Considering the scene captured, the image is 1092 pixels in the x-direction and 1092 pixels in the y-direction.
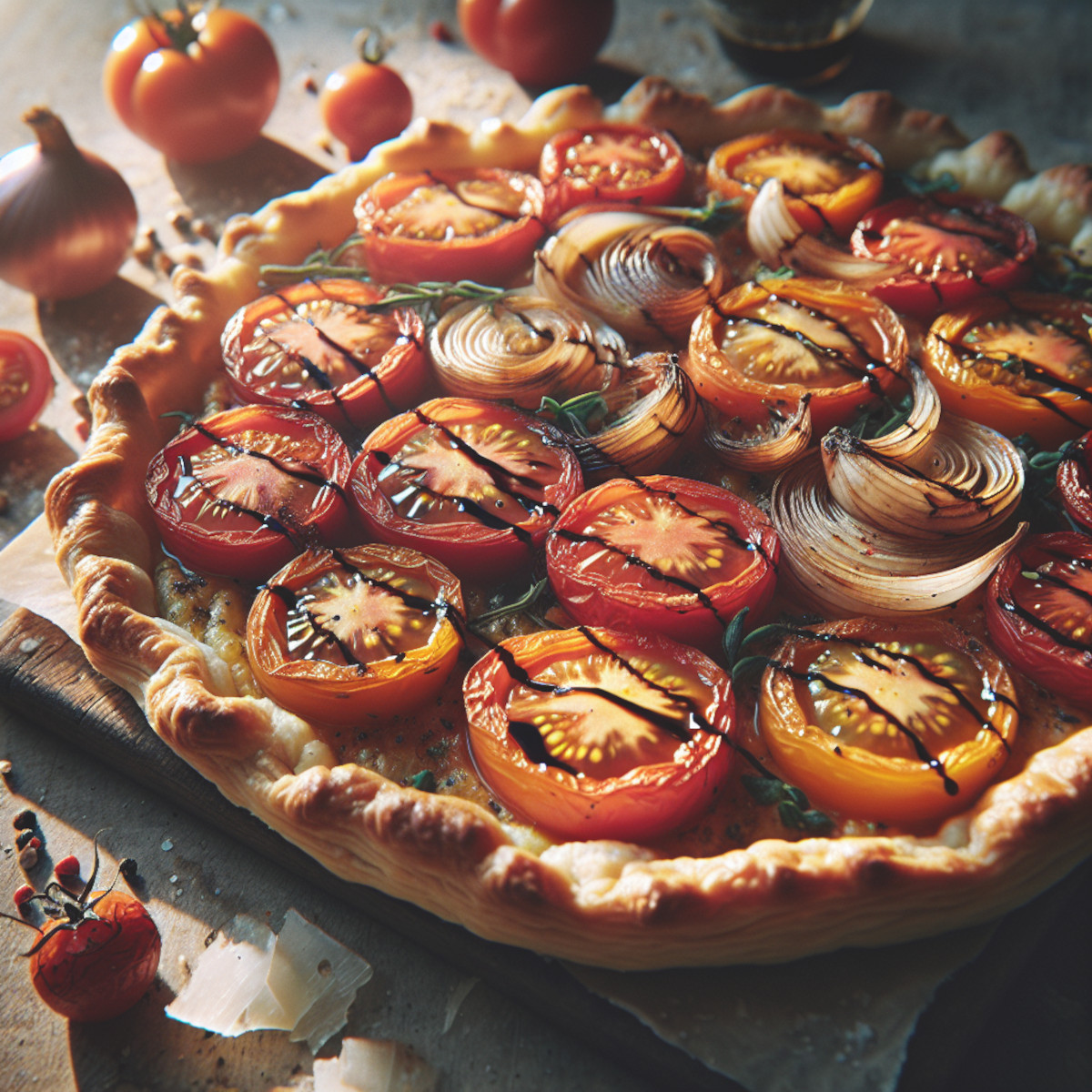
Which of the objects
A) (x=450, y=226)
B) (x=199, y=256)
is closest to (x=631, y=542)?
(x=450, y=226)

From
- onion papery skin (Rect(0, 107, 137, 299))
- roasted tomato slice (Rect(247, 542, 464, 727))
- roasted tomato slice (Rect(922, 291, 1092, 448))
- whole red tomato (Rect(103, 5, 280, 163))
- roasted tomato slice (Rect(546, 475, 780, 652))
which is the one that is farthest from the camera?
whole red tomato (Rect(103, 5, 280, 163))

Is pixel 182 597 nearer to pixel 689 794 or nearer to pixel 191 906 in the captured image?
pixel 191 906

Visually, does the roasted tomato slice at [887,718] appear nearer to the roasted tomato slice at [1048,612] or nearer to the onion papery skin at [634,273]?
the roasted tomato slice at [1048,612]

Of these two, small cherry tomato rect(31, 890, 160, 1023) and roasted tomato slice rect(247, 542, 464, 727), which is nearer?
small cherry tomato rect(31, 890, 160, 1023)

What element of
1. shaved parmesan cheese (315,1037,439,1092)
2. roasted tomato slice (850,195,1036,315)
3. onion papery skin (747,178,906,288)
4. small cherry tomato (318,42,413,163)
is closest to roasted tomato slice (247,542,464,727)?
shaved parmesan cheese (315,1037,439,1092)

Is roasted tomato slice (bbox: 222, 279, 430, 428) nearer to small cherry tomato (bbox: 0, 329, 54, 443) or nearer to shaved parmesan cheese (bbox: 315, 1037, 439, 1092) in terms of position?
small cherry tomato (bbox: 0, 329, 54, 443)

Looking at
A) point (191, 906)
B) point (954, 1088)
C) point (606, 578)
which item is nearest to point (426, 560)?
point (606, 578)

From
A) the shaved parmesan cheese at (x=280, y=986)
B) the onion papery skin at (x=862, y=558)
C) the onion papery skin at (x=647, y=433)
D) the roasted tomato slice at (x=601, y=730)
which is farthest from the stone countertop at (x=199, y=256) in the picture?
the onion papery skin at (x=647, y=433)
